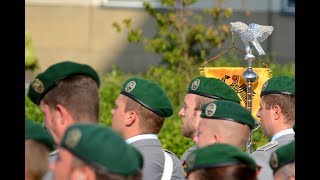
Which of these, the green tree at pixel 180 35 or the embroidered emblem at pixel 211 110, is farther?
the green tree at pixel 180 35

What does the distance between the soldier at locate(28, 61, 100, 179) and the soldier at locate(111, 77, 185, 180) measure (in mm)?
945

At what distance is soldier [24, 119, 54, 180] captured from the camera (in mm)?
4031

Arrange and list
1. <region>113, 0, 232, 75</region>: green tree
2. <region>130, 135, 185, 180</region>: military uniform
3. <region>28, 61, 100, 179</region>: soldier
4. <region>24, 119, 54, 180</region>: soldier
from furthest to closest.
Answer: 1. <region>113, 0, 232, 75</region>: green tree
2. <region>130, 135, 185, 180</region>: military uniform
3. <region>28, 61, 100, 179</region>: soldier
4. <region>24, 119, 54, 180</region>: soldier

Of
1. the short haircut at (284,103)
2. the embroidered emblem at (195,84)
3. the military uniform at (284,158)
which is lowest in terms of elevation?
the military uniform at (284,158)

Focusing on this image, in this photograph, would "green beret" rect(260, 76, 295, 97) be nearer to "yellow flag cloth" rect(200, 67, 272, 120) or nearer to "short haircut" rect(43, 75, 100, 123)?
"yellow flag cloth" rect(200, 67, 272, 120)

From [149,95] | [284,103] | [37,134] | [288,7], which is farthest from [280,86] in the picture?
[288,7]

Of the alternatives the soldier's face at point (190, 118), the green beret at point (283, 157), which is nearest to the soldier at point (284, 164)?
the green beret at point (283, 157)

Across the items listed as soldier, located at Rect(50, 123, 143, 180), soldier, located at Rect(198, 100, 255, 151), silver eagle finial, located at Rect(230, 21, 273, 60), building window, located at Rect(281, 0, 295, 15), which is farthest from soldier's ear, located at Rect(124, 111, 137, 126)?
building window, located at Rect(281, 0, 295, 15)

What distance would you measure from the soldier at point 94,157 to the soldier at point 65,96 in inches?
38.3

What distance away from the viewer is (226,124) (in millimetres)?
5270

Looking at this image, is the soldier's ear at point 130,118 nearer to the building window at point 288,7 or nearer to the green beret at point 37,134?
the green beret at point 37,134

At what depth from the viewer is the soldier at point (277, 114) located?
604 cm
